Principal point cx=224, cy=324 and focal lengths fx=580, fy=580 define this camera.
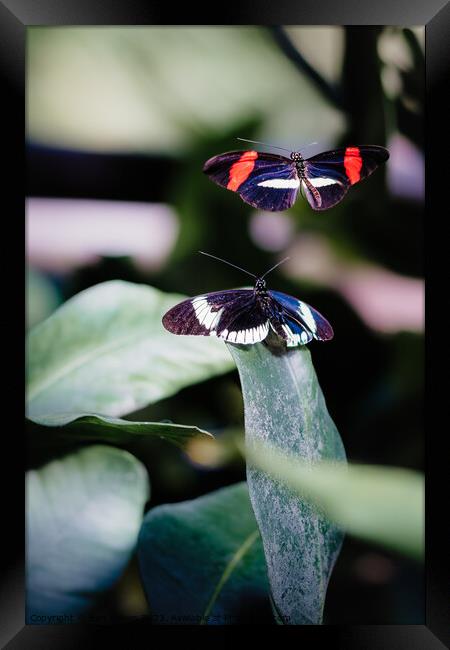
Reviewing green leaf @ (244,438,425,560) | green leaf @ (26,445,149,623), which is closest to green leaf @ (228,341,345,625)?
green leaf @ (244,438,425,560)

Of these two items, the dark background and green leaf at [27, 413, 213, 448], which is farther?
the dark background

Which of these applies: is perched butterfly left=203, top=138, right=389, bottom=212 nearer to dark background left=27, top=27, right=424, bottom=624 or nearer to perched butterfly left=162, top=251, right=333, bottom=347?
dark background left=27, top=27, right=424, bottom=624

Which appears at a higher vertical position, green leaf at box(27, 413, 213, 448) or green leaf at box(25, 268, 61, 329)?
green leaf at box(25, 268, 61, 329)

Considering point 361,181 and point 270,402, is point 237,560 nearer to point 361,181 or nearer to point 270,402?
Result: point 270,402

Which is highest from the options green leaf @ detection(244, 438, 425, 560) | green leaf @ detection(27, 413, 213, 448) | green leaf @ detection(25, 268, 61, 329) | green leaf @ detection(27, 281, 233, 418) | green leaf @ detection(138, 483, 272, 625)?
green leaf @ detection(25, 268, 61, 329)

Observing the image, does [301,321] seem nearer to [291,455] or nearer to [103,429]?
[291,455]
